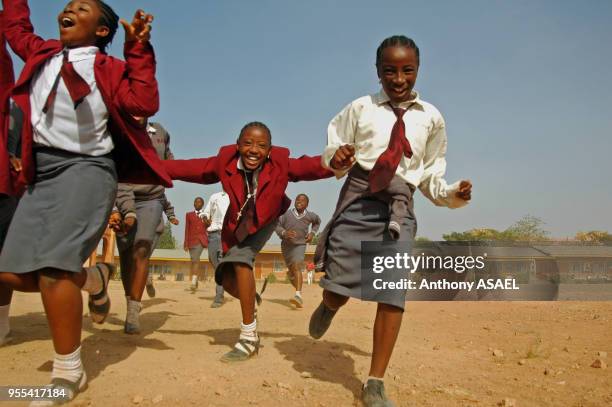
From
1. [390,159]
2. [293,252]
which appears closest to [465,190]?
[390,159]

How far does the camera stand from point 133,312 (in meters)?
4.88

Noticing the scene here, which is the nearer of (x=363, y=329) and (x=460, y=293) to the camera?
(x=363, y=329)

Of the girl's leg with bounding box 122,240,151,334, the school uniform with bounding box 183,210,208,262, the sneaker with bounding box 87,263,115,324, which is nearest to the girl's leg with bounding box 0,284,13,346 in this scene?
the sneaker with bounding box 87,263,115,324

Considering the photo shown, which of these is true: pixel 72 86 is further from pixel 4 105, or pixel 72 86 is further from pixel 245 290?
pixel 245 290

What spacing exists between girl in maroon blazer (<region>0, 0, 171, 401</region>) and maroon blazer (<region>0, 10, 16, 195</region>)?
11 cm

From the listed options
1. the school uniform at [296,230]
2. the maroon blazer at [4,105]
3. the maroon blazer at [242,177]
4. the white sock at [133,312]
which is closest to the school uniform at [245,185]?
the maroon blazer at [242,177]

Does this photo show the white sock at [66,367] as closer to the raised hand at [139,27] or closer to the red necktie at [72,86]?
the red necktie at [72,86]

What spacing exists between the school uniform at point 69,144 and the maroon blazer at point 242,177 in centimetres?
115

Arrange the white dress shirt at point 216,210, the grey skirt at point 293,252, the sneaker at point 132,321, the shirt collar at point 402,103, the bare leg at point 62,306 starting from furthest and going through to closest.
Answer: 1. the white dress shirt at point 216,210
2. the grey skirt at point 293,252
3. the sneaker at point 132,321
4. the shirt collar at point 402,103
5. the bare leg at point 62,306

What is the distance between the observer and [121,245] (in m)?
5.11

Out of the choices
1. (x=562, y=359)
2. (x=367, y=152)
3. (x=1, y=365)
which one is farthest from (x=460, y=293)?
(x=1, y=365)

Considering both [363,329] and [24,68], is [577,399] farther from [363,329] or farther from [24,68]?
[24,68]

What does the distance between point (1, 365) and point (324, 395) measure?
7.06 feet

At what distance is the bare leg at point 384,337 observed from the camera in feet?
9.67
